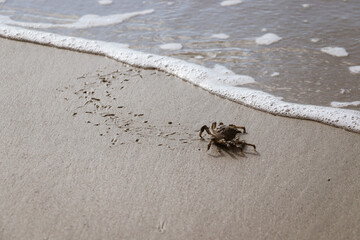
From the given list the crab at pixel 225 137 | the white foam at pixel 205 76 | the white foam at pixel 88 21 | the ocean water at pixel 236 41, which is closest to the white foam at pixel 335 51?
the ocean water at pixel 236 41

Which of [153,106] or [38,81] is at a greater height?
[38,81]

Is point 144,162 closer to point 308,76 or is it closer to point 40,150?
point 40,150

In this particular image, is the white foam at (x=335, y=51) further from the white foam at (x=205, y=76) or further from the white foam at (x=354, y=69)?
the white foam at (x=205, y=76)

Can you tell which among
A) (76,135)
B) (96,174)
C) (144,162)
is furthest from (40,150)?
(144,162)

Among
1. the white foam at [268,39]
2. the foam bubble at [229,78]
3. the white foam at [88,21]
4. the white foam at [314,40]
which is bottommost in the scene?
the foam bubble at [229,78]

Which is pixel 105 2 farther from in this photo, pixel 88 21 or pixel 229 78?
pixel 229 78
